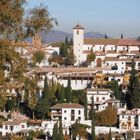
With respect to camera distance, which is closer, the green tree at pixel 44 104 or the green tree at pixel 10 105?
the green tree at pixel 44 104

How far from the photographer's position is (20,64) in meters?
8.86

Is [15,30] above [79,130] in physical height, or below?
above

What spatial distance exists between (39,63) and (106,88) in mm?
8869

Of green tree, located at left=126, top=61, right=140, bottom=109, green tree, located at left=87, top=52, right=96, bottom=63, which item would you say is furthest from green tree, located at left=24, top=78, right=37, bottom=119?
green tree, located at left=87, top=52, right=96, bottom=63

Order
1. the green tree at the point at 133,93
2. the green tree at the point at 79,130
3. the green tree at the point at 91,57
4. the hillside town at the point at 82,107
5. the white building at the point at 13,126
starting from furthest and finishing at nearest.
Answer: the green tree at the point at 91,57
the green tree at the point at 133,93
the white building at the point at 13,126
the hillside town at the point at 82,107
the green tree at the point at 79,130

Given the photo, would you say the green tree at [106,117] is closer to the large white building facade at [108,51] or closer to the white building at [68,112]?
the white building at [68,112]

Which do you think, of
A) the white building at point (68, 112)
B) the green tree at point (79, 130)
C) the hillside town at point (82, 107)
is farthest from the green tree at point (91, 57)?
the green tree at point (79, 130)

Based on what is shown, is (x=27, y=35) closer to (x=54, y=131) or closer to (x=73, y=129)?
(x=54, y=131)

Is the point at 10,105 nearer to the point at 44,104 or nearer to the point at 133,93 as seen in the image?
the point at 44,104

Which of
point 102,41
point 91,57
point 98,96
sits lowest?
point 98,96

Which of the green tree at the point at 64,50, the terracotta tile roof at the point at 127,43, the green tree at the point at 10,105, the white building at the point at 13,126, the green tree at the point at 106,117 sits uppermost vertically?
the terracotta tile roof at the point at 127,43

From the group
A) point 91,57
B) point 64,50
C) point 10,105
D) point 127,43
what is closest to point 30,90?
point 10,105

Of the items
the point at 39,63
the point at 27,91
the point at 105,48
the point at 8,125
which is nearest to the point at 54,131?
the point at 8,125

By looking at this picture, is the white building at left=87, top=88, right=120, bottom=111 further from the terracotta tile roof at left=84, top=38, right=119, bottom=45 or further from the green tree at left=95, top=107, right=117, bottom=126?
the terracotta tile roof at left=84, top=38, right=119, bottom=45
